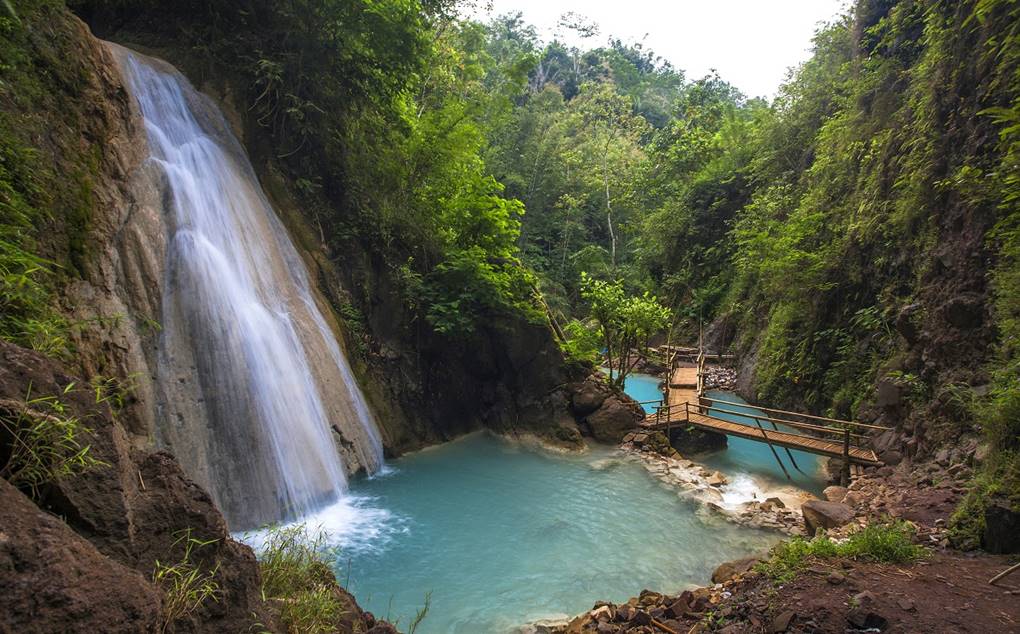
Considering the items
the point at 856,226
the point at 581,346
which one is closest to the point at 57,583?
the point at 581,346

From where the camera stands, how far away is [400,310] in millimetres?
13523

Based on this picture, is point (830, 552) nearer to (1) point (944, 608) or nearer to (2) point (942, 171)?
(1) point (944, 608)

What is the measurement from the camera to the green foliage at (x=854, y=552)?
600 cm

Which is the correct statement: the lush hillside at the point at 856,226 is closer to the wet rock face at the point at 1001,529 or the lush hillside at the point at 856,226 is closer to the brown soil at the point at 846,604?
the wet rock face at the point at 1001,529

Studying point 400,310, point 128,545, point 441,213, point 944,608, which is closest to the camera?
point 128,545

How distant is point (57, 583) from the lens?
1.98m

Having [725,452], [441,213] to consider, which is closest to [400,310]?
[441,213]

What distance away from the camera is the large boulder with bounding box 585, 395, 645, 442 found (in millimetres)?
13967

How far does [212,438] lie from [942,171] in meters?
13.7

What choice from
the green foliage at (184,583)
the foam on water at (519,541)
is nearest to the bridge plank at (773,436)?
the foam on water at (519,541)

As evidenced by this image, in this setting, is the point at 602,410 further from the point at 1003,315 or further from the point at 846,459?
the point at 1003,315

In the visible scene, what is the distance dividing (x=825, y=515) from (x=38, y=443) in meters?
9.58

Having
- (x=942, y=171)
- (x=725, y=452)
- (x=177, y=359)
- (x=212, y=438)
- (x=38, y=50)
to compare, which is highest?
(x=38, y=50)

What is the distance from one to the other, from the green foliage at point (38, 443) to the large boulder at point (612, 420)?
12438 mm
